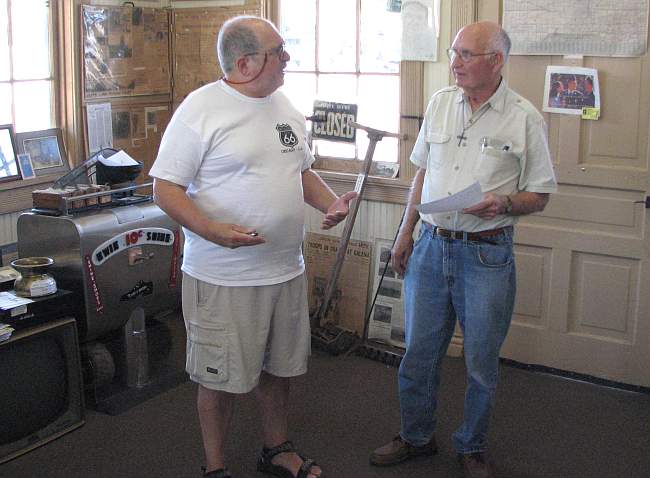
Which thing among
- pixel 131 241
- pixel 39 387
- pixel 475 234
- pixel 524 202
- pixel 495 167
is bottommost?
pixel 39 387

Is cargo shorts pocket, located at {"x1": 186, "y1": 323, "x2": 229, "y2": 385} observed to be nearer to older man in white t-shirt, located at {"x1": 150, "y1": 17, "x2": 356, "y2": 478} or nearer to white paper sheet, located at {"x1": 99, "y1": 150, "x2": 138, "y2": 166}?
older man in white t-shirt, located at {"x1": 150, "y1": 17, "x2": 356, "y2": 478}

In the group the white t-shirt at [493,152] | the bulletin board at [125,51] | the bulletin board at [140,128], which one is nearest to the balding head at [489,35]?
the white t-shirt at [493,152]

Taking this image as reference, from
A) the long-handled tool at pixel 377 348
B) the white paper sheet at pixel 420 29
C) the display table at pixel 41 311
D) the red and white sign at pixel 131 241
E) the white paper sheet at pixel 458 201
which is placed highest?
the white paper sheet at pixel 420 29

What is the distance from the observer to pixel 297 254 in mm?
2572

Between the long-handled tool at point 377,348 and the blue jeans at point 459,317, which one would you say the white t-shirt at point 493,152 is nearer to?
the blue jeans at point 459,317

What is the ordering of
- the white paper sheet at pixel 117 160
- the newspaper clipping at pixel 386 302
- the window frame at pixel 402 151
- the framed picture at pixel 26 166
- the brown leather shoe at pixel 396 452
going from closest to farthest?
the brown leather shoe at pixel 396 452, the white paper sheet at pixel 117 160, the window frame at pixel 402 151, the framed picture at pixel 26 166, the newspaper clipping at pixel 386 302

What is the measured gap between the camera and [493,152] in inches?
98.6

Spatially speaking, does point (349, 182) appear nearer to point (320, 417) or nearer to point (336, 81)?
point (336, 81)

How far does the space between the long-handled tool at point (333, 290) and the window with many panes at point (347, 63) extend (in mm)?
179

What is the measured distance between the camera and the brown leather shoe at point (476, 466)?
2768 mm

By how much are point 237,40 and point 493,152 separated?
0.82 meters

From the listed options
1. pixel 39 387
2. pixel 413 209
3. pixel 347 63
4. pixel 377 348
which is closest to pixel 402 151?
pixel 347 63

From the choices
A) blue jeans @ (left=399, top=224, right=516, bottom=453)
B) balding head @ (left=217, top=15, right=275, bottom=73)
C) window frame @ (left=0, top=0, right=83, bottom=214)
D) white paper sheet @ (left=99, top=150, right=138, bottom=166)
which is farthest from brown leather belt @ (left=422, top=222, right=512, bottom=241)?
window frame @ (left=0, top=0, right=83, bottom=214)

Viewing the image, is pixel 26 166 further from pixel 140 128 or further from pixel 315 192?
pixel 315 192
